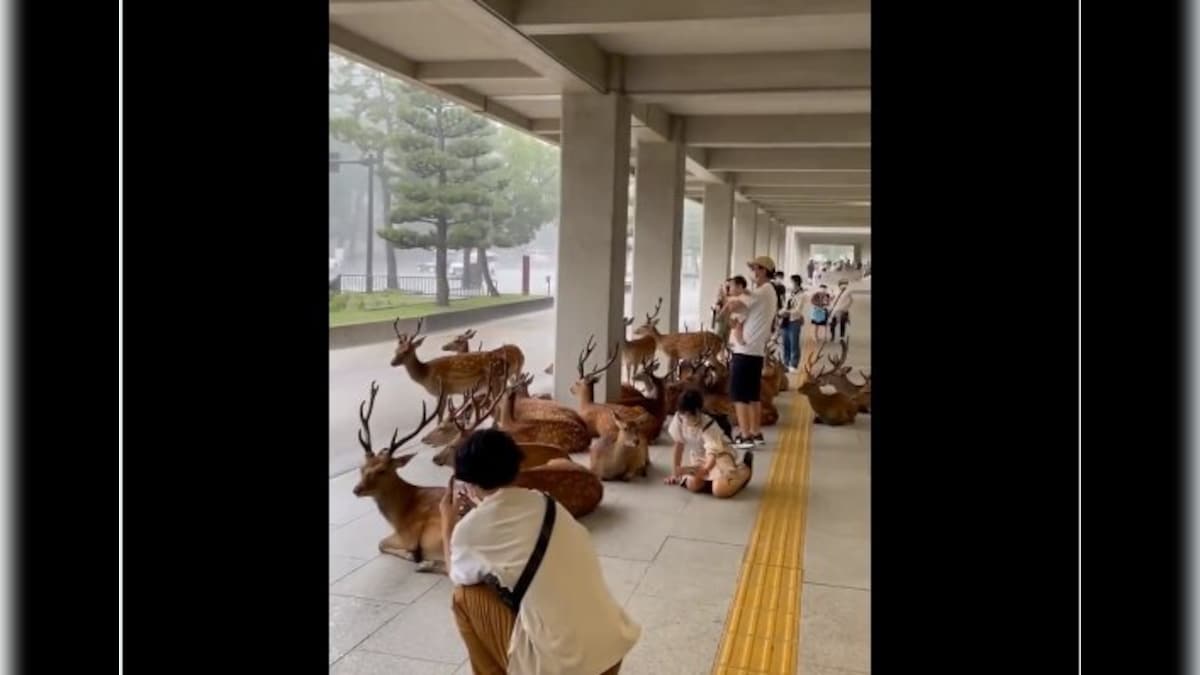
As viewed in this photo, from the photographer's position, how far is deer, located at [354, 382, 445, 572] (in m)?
4.77

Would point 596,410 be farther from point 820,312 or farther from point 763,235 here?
point 763,235

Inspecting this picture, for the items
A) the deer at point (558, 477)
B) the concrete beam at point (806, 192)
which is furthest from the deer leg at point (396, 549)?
the concrete beam at point (806, 192)

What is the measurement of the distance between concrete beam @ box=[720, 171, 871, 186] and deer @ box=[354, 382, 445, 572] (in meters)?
12.7

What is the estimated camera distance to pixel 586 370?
8961mm

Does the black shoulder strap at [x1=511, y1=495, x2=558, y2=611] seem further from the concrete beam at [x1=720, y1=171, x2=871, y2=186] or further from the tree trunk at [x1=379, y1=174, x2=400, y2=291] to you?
the tree trunk at [x1=379, y1=174, x2=400, y2=291]

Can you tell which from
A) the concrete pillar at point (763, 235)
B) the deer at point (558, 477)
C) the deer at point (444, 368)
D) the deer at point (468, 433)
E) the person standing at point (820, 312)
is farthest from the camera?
the concrete pillar at point (763, 235)

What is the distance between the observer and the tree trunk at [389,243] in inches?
977

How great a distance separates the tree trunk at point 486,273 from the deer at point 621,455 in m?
22.4

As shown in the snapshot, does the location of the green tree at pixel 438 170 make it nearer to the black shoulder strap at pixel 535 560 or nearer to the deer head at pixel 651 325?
the deer head at pixel 651 325
